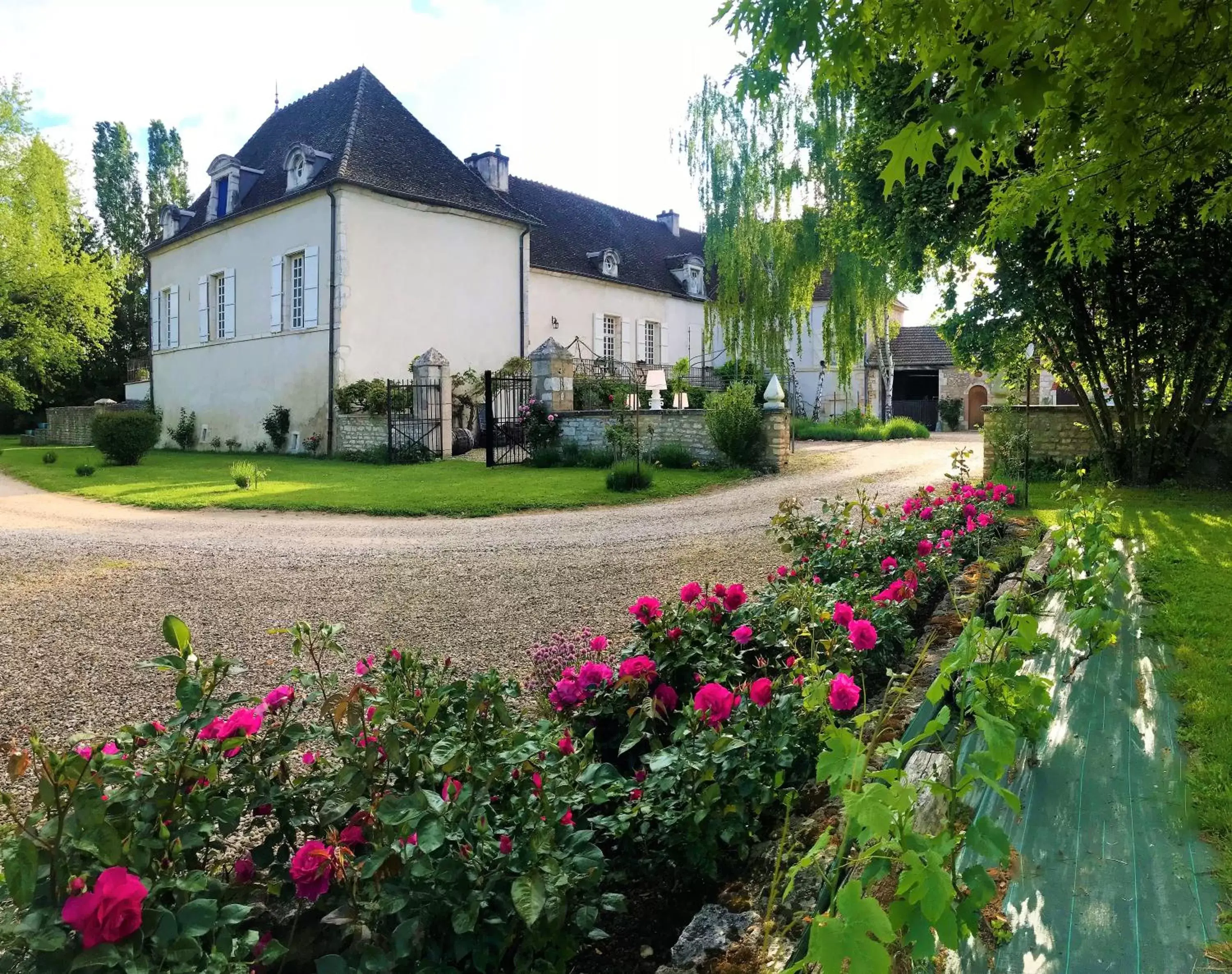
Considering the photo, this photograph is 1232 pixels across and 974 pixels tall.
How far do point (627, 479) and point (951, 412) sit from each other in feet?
85.0

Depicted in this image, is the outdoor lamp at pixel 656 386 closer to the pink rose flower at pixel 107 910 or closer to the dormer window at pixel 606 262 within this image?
the dormer window at pixel 606 262

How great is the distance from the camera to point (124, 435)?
652 inches

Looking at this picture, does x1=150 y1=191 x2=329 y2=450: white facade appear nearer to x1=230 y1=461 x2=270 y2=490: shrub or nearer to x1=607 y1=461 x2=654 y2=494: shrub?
x1=230 y1=461 x2=270 y2=490: shrub

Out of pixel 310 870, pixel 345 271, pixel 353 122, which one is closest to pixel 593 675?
pixel 310 870

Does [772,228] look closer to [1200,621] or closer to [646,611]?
[1200,621]

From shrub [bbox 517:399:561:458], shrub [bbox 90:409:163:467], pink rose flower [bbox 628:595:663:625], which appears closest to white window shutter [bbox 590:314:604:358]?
shrub [bbox 517:399:561:458]

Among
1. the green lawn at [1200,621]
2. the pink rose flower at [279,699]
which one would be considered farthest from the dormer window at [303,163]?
the pink rose flower at [279,699]

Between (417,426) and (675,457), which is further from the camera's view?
(417,426)

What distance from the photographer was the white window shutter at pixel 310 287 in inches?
764

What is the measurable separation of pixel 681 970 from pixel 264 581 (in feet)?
18.1

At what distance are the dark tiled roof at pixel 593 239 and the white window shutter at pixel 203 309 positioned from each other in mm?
9719

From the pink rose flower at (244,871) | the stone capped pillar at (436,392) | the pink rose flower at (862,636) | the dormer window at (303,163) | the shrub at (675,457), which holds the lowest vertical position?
the pink rose flower at (244,871)

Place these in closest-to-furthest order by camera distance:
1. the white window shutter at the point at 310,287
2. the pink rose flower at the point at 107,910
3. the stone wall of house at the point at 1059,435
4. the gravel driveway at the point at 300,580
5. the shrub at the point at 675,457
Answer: the pink rose flower at the point at 107,910 → the gravel driveway at the point at 300,580 → the stone wall of house at the point at 1059,435 → the shrub at the point at 675,457 → the white window shutter at the point at 310,287

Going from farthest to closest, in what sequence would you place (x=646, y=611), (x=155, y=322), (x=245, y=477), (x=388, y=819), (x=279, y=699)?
(x=155, y=322) < (x=245, y=477) < (x=646, y=611) < (x=279, y=699) < (x=388, y=819)
